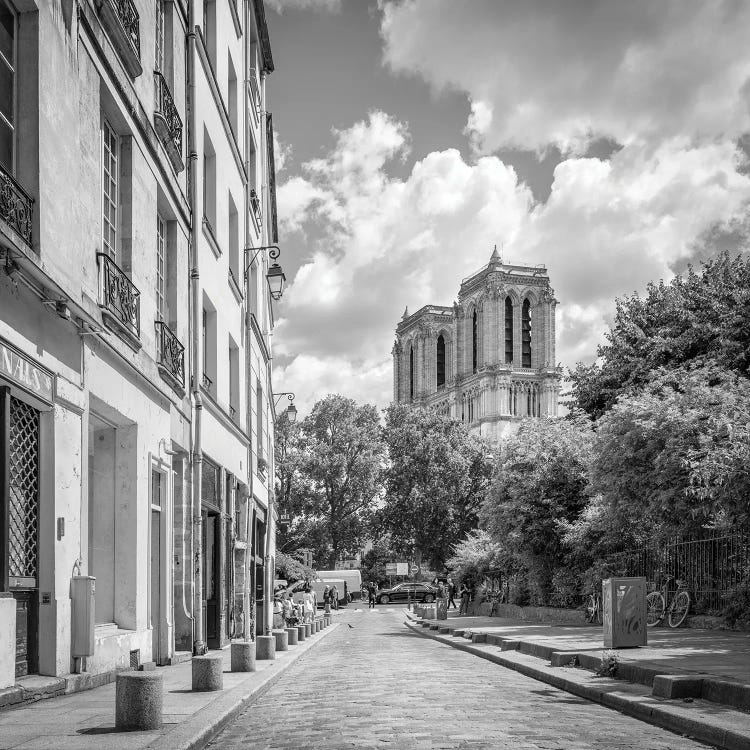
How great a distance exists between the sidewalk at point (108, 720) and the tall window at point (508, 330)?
114 meters

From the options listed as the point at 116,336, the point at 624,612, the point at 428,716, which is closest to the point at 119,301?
the point at 116,336

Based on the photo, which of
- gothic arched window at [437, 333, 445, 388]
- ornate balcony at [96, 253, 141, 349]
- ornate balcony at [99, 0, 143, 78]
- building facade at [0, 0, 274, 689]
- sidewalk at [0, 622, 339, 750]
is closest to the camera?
sidewalk at [0, 622, 339, 750]

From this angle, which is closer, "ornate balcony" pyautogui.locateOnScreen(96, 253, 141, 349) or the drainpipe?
"ornate balcony" pyautogui.locateOnScreen(96, 253, 141, 349)

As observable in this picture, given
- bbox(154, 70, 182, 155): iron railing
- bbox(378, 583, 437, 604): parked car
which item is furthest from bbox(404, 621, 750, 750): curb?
bbox(378, 583, 437, 604): parked car

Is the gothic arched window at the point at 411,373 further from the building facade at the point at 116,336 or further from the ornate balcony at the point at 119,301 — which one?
the ornate balcony at the point at 119,301

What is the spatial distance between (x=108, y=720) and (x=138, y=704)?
697 mm

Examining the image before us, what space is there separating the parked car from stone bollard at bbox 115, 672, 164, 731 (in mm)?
62269

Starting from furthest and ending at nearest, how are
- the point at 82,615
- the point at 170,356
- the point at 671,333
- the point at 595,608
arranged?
the point at 671,333
the point at 595,608
the point at 170,356
the point at 82,615

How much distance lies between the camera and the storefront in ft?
30.2

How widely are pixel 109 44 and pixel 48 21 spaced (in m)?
2.22

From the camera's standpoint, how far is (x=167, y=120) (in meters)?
15.2

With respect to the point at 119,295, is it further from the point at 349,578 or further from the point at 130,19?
the point at 349,578

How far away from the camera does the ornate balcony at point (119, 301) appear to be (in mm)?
12016

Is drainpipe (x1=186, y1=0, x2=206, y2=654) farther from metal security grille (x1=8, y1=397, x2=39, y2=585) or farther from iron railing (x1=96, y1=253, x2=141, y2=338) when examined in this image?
metal security grille (x1=8, y1=397, x2=39, y2=585)
